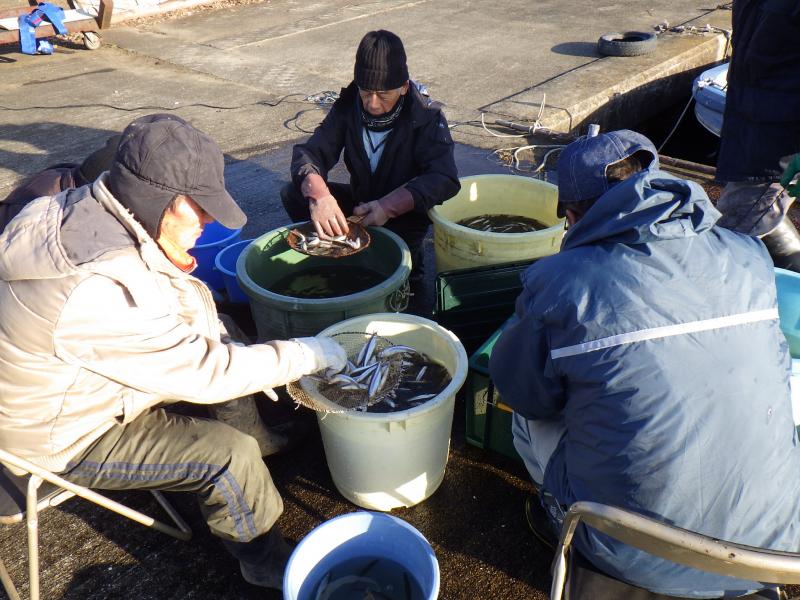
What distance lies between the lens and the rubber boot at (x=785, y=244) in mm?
4289

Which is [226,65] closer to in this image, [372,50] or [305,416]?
[372,50]

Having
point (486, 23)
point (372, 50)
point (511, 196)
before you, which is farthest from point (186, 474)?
point (486, 23)

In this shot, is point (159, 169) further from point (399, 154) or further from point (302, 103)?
point (302, 103)

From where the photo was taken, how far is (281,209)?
6152mm

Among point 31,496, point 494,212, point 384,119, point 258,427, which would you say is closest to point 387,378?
point 258,427

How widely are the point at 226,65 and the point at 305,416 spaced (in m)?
8.20

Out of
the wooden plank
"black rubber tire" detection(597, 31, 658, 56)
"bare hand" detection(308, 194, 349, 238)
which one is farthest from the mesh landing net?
the wooden plank

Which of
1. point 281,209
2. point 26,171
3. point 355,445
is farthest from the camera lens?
point 26,171

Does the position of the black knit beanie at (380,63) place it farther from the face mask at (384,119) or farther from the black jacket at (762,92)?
the black jacket at (762,92)

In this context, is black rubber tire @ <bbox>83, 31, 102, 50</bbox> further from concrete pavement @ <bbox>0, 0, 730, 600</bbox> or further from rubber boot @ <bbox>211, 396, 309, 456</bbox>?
rubber boot @ <bbox>211, 396, 309, 456</bbox>

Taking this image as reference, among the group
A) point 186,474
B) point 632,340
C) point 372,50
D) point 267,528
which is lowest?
point 267,528

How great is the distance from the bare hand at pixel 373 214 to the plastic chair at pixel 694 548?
275 centimetres

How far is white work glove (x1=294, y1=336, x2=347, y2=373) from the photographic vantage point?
2.88 meters

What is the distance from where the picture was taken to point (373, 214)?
422cm
